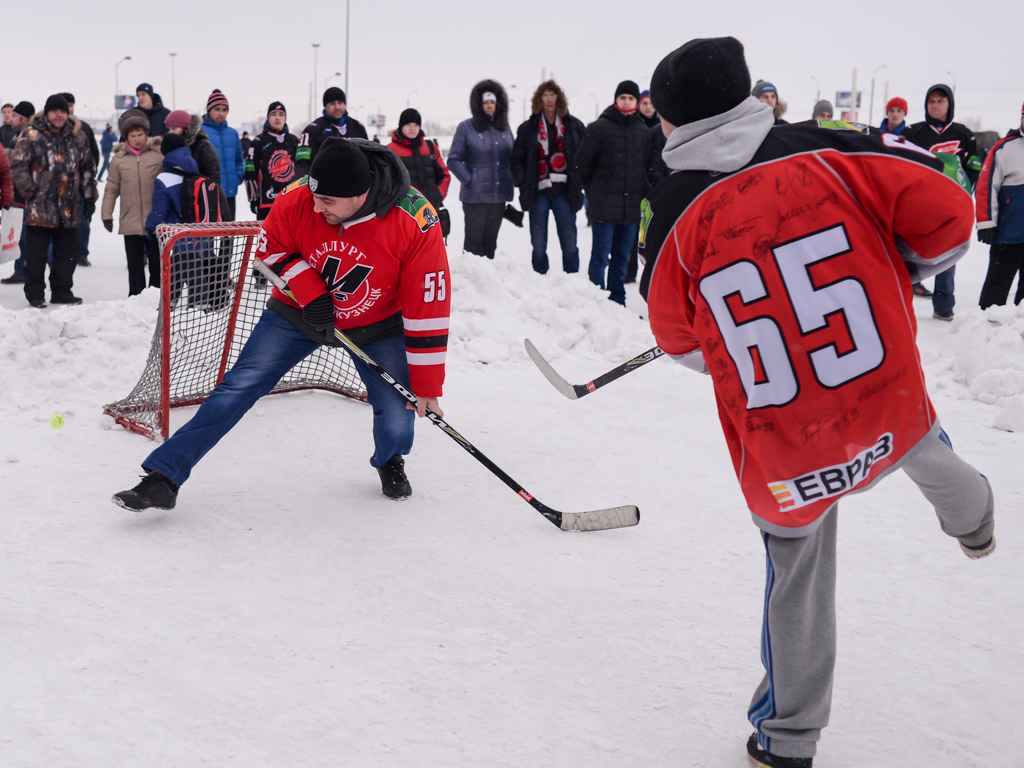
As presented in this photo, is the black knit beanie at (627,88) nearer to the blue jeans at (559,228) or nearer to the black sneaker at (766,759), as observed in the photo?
the blue jeans at (559,228)

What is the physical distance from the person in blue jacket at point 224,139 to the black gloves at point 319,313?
497 cm

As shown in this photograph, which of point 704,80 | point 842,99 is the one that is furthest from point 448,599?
point 842,99

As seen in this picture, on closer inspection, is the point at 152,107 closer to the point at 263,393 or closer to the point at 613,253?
the point at 613,253

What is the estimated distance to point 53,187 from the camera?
613cm

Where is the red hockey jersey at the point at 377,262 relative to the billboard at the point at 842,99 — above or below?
below

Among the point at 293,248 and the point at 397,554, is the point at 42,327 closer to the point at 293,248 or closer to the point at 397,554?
the point at 293,248

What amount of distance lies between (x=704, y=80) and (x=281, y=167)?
20.8ft

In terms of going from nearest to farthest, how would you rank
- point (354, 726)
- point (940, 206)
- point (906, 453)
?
1. point (940, 206)
2. point (906, 453)
3. point (354, 726)

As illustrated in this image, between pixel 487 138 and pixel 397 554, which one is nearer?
pixel 397 554

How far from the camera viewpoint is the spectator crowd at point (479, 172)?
5.86 metres

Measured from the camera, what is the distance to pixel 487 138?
6.79 meters

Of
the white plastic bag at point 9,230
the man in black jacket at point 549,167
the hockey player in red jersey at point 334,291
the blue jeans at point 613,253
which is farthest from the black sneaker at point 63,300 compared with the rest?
the hockey player in red jersey at point 334,291

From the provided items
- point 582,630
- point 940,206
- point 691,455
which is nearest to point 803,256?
point 940,206

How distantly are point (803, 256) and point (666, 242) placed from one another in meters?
0.25
